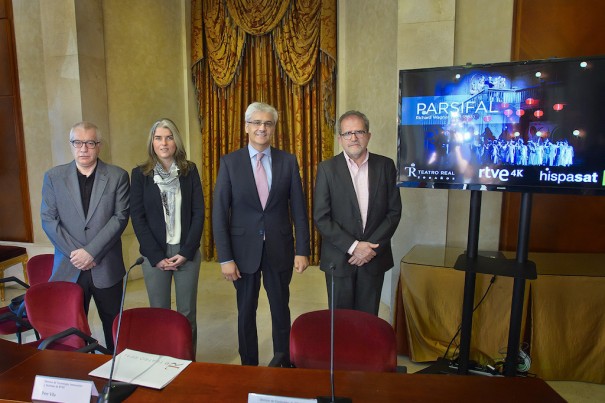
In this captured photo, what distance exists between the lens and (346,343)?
171 cm

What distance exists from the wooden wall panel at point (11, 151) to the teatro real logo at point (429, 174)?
4.16 m

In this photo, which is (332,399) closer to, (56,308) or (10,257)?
(56,308)

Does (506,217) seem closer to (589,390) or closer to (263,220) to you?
(589,390)

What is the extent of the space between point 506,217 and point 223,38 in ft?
12.5

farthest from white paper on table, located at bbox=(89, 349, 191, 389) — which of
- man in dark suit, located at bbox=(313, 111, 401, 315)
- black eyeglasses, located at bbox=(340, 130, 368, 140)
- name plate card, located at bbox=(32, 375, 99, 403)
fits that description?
black eyeglasses, located at bbox=(340, 130, 368, 140)

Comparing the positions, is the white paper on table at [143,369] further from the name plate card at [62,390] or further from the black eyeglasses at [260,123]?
the black eyeglasses at [260,123]

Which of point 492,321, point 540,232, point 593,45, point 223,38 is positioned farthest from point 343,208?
point 223,38

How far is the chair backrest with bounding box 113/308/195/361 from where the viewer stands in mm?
1737

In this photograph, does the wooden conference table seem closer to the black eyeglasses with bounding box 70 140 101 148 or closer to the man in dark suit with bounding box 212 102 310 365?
the man in dark suit with bounding box 212 102 310 365

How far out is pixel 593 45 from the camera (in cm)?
292

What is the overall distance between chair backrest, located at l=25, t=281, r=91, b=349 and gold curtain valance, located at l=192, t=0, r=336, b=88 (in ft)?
11.7

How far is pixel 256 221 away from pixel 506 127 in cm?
139

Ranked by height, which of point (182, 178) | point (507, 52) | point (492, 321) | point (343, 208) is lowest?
point (492, 321)

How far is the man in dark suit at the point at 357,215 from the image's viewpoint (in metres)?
2.38
